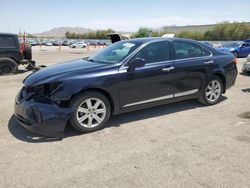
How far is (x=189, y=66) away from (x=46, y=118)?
3.07m

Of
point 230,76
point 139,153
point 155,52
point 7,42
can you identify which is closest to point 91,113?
point 139,153

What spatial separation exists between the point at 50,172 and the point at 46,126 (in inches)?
40.9

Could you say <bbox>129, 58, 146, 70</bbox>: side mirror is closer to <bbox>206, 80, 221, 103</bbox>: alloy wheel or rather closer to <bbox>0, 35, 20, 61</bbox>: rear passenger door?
<bbox>206, 80, 221, 103</bbox>: alloy wheel

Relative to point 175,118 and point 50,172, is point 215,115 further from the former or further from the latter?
point 50,172

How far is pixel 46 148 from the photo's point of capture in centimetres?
396

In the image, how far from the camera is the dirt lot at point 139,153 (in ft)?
10.3

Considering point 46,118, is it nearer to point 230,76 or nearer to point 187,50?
point 187,50

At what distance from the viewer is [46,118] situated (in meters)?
4.17

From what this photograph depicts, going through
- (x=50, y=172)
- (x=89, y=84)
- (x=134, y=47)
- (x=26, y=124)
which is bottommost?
(x=50, y=172)

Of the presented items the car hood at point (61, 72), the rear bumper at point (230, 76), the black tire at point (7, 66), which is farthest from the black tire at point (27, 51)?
the rear bumper at point (230, 76)

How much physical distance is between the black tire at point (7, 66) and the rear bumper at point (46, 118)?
785cm

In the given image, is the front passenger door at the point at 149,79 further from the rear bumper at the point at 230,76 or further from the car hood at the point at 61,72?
the rear bumper at the point at 230,76

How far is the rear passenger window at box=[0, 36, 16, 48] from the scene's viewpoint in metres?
11.3

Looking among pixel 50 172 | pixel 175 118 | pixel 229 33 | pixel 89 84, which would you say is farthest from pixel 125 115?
pixel 229 33
